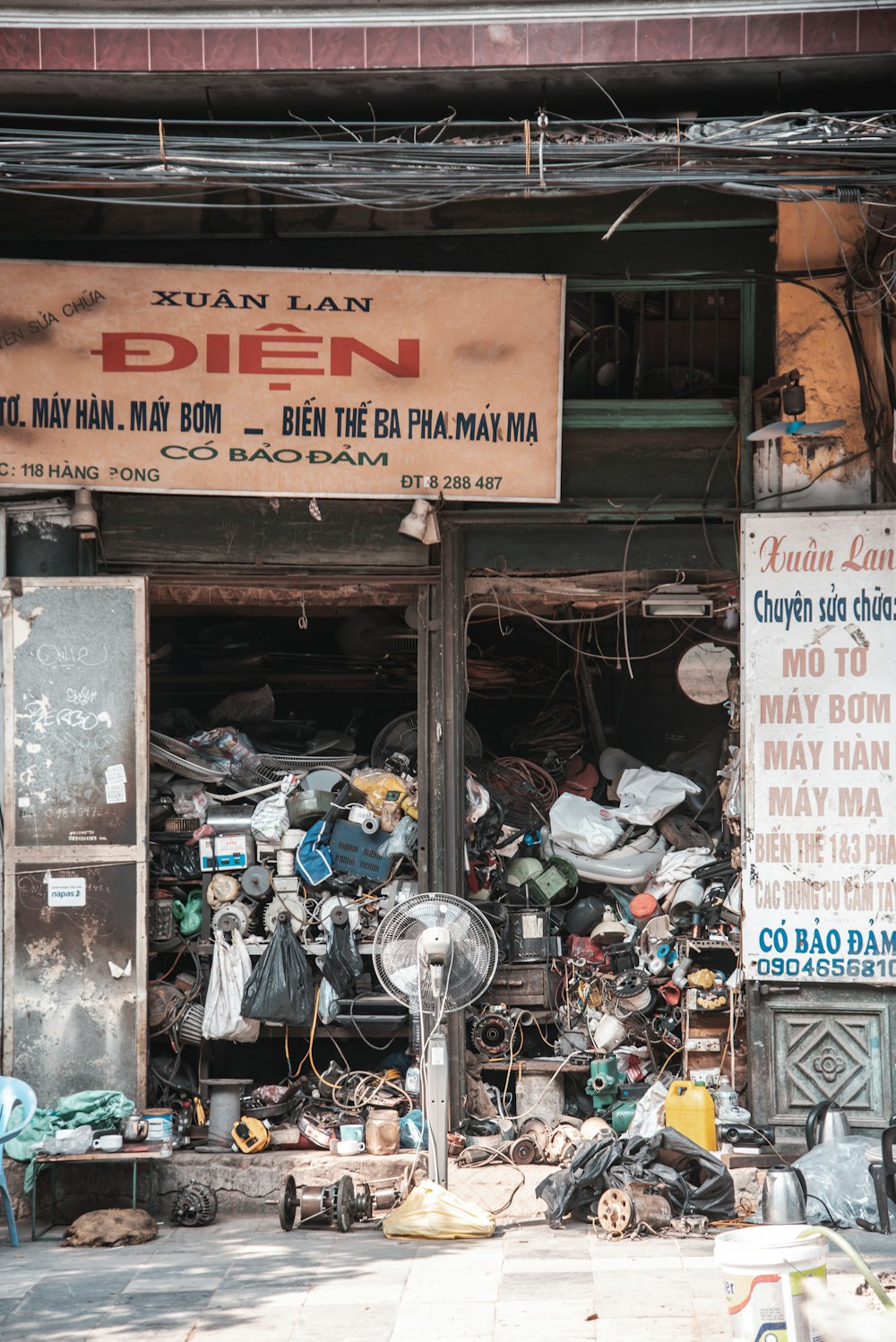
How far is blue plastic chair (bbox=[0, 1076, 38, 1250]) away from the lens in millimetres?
7688

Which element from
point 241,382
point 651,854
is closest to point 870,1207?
point 651,854

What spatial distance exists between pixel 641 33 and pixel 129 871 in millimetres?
5699

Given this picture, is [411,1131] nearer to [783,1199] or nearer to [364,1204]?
[364,1204]

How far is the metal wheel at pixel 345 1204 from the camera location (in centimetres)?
769

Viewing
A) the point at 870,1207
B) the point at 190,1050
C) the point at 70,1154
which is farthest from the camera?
the point at 190,1050

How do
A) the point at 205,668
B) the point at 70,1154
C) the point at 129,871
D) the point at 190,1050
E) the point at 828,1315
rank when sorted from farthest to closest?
the point at 205,668
the point at 190,1050
the point at 129,871
the point at 70,1154
the point at 828,1315

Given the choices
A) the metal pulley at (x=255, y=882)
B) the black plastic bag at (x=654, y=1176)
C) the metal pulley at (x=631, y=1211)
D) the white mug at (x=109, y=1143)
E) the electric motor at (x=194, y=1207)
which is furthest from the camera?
the metal pulley at (x=255, y=882)

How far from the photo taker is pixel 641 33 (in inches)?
306

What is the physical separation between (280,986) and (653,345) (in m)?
4.75

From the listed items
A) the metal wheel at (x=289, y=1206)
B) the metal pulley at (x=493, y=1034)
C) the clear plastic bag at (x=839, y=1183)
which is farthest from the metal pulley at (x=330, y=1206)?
the clear plastic bag at (x=839, y=1183)

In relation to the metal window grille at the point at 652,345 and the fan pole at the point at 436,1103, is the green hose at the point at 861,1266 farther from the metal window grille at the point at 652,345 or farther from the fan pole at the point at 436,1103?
the metal window grille at the point at 652,345

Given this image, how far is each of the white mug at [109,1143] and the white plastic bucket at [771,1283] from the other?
4.32m

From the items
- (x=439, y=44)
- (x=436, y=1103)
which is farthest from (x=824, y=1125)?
(x=439, y=44)

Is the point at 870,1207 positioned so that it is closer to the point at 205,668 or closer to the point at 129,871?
the point at 129,871
